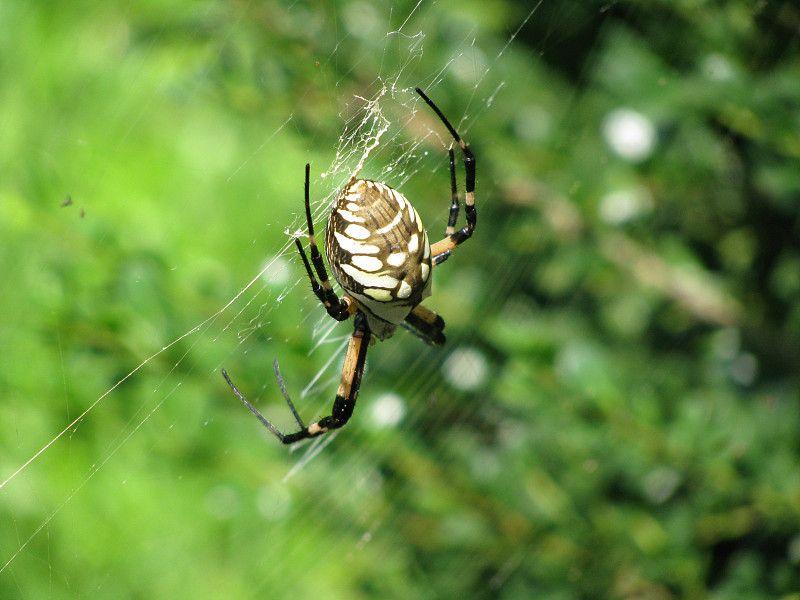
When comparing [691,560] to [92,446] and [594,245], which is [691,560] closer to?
[594,245]

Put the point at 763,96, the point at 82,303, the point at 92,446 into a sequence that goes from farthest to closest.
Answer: the point at 763,96, the point at 92,446, the point at 82,303

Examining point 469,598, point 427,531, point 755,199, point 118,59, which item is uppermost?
point 118,59

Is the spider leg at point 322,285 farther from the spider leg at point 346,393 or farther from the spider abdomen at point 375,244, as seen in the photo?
the spider leg at point 346,393

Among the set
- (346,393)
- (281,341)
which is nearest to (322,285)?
(281,341)

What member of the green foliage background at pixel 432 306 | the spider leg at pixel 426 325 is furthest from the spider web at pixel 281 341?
the spider leg at pixel 426 325

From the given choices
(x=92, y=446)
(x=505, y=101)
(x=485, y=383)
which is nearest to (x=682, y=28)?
(x=505, y=101)

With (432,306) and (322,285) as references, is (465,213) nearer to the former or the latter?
(432,306)

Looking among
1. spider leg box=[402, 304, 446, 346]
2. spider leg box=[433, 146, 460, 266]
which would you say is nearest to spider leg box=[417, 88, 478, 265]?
spider leg box=[433, 146, 460, 266]

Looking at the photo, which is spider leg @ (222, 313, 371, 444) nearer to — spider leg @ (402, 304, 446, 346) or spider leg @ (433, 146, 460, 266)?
spider leg @ (402, 304, 446, 346)
